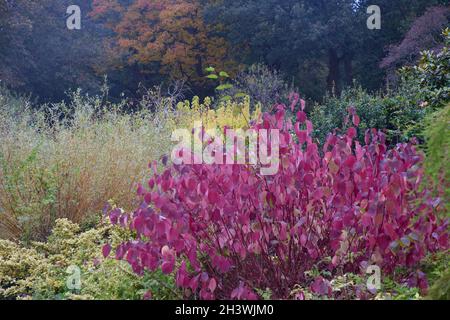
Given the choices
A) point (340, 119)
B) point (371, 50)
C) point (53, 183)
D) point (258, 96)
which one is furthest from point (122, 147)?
point (371, 50)

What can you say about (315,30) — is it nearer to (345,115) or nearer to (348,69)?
(348,69)

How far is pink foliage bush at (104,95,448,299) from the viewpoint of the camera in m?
2.65

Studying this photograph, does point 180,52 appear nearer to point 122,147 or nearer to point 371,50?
point 371,50

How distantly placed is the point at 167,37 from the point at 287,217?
65.4 feet

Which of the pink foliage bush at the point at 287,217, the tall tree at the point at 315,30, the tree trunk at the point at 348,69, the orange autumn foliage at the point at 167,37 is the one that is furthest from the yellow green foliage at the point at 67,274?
the tree trunk at the point at 348,69

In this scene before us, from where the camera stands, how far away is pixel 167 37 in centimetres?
2197

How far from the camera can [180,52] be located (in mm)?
21812

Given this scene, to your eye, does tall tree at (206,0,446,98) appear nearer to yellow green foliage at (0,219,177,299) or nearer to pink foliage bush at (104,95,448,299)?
yellow green foliage at (0,219,177,299)

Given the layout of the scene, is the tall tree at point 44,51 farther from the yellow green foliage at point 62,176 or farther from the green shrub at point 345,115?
the yellow green foliage at point 62,176

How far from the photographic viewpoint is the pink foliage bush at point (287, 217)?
8.71 feet

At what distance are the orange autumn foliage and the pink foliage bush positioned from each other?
63.4 feet

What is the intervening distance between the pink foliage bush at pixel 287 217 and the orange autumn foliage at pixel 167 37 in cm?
1932

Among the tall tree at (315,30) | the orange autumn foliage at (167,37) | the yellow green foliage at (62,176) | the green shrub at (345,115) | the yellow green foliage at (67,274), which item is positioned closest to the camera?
the yellow green foliage at (67,274)
